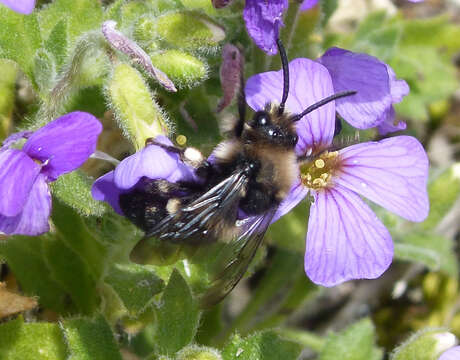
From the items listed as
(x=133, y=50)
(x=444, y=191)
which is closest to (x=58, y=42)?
(x=133, y=50)

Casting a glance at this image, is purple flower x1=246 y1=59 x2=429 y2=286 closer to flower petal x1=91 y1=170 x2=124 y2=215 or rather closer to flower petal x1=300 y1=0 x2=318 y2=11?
flower petal x1=300 y1=0 x2=318 y2=11

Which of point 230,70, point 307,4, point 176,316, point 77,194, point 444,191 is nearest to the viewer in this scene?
point 77,194

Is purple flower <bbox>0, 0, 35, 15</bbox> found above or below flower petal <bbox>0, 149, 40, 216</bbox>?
above

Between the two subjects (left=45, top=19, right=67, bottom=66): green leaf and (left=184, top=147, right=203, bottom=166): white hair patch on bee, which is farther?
(left=45, top=19, right=67, bottom=66): green leaf

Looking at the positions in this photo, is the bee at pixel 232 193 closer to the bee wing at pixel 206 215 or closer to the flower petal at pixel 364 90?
the bee wing at pixel 206 215

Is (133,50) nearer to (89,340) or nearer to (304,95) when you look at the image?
(304,95)

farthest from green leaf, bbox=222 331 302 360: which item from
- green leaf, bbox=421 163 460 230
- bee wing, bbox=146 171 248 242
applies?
green leaf, bbox=421 163 460 230
